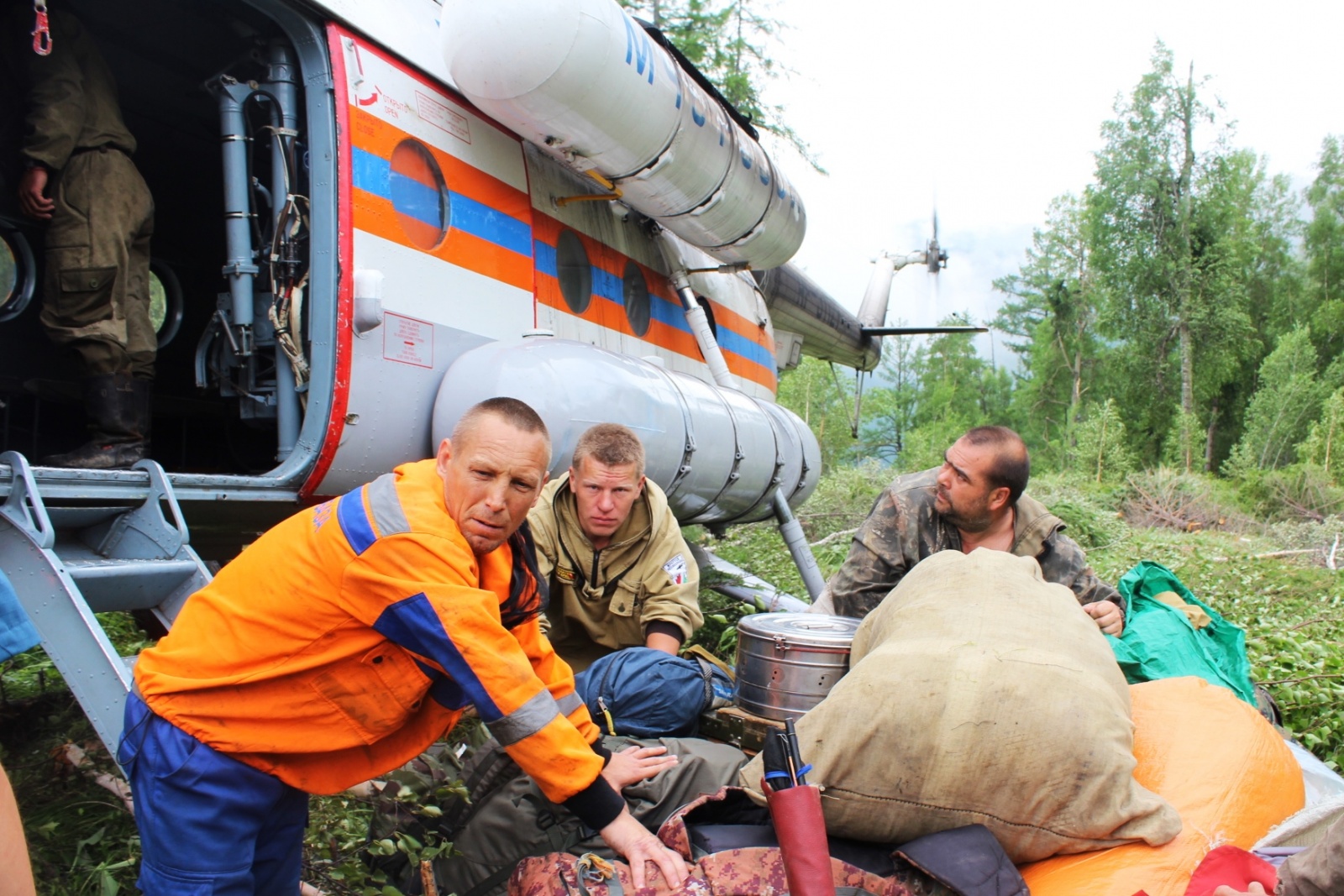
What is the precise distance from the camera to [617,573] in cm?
337

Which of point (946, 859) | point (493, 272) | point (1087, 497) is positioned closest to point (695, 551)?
point (493, 272)

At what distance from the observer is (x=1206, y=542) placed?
29.4 ft

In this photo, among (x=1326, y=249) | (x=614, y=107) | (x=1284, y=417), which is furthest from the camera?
(x=1326, y=249)

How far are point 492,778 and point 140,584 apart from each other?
3.66 ft

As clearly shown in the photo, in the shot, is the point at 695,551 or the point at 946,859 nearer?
the point at 946,859

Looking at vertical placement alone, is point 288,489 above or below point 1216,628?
above

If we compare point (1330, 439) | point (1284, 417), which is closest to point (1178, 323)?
point (1284, 417)

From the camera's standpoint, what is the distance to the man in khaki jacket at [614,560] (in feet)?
10.6

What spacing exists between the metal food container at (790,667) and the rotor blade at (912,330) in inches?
281

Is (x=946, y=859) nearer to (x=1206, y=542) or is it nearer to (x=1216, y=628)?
(x=1216, y=628)

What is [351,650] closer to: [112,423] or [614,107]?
[112,423]

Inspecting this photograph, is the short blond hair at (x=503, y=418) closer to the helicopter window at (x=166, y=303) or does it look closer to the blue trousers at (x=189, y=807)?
the blue trousers at (x=189, y=807)

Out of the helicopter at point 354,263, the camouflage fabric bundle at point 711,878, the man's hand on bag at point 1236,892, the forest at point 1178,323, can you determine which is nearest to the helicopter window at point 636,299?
the helicopter at point 354,263

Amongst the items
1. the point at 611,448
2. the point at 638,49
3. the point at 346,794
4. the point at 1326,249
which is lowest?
the point at 346,794
